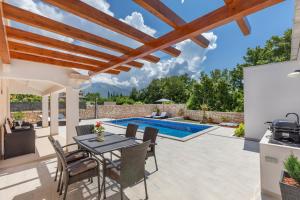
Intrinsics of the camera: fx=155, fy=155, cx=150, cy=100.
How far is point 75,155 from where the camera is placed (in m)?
3.93

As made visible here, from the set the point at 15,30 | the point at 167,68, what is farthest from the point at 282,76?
the point at 167,68

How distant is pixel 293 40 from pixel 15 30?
6.57m

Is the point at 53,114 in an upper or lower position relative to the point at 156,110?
upper

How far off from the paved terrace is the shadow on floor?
12cm

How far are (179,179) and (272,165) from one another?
74.4 inches

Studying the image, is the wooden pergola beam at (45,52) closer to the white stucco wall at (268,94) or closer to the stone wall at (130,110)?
the white stucco wall at (268,94)

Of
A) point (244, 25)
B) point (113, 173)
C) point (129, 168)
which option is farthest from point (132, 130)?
point (244, 25)

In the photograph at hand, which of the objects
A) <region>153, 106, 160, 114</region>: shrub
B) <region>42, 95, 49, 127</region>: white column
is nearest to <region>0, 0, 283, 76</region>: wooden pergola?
<region>42, 95, 49, 127</region>: white column

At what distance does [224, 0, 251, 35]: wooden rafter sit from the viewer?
1.75 meters

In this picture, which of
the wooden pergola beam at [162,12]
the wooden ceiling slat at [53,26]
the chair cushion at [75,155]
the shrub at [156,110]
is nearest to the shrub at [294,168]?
the wooden pergola beam at [162,12]

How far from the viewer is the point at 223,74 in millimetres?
19953

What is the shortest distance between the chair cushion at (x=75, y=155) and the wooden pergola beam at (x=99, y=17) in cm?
303

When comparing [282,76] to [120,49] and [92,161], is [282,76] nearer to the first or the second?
[120,49]

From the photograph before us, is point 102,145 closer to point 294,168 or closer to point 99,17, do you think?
point 99,17
